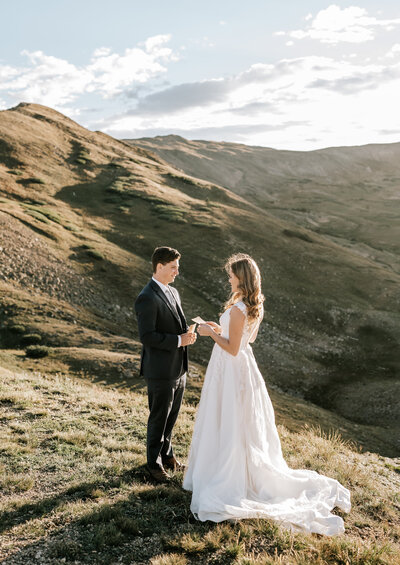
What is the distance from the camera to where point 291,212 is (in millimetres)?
102438

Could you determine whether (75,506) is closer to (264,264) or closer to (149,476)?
(149,476)

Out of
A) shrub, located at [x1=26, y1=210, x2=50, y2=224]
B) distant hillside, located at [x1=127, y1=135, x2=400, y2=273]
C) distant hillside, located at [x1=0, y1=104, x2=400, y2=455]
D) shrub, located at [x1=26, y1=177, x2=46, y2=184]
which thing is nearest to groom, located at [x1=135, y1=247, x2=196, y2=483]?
distant hillside, located at [x1=0, y1=104, x2=400, y2=455]

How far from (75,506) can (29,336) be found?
1636cm

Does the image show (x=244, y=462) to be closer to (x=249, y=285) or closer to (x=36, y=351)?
(x=249, y=285)

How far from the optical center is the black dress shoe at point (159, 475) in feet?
24.3

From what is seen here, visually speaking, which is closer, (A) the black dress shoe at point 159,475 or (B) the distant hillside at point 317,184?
(A) the black dress shoe at point 159,475

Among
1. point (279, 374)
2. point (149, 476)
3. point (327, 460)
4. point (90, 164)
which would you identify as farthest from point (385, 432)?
point (90, 164)

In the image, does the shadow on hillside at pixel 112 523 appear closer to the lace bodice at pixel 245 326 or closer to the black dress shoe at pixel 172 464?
the black dress shoe at pixel 172 464

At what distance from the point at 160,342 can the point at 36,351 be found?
14794 millimetres

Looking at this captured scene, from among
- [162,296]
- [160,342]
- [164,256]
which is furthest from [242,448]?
[164,256]

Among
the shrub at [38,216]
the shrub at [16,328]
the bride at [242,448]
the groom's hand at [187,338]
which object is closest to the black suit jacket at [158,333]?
the groom's hand at [187,338]

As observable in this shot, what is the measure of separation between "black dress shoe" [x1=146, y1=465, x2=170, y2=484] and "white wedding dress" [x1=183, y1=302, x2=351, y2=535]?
51 cm

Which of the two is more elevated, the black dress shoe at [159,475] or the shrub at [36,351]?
the black dress shoe at [159,475]

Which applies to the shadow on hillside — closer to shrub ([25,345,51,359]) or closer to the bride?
the bride
